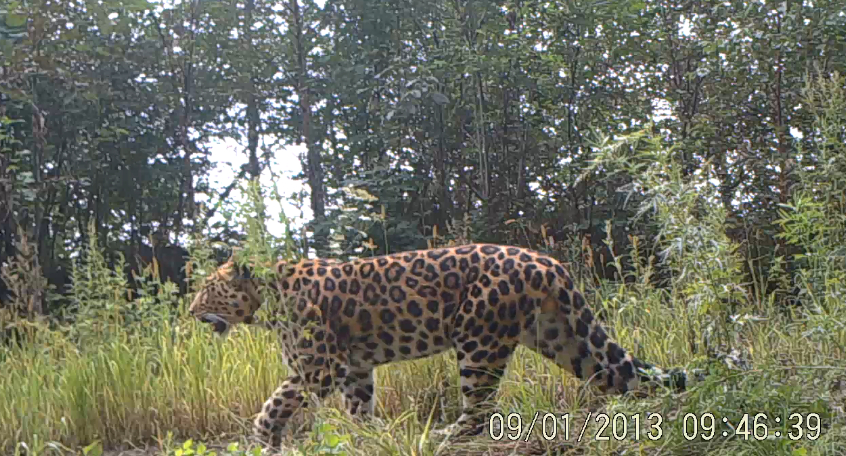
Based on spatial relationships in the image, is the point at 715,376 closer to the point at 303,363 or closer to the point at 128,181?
the point at 303,363

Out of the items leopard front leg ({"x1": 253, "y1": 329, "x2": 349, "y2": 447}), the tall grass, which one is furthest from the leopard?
the tall grass

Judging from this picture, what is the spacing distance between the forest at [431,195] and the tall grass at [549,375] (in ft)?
0.06

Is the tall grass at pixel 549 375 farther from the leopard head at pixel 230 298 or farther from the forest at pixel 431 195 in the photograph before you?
the leopard head at pixel 230 298

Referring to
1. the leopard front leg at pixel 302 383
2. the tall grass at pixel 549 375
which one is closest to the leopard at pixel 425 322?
the leopard front leg at pixel 302 383

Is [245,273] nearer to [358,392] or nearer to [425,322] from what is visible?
[358,392]

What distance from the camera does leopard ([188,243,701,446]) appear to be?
3.99 m

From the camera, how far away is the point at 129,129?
11398mm

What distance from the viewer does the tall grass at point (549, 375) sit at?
3.39 metres

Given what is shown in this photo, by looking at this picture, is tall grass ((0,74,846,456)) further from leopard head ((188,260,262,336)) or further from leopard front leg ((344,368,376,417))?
leopard head ((188,260,262,336))

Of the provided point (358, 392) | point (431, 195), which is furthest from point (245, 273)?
point (431, 195)

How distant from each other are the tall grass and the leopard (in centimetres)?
16

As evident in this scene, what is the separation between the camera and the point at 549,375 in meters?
4.19

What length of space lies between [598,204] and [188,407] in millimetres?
5455

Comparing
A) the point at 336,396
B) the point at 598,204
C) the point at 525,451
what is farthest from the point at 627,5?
the point at 525,451
